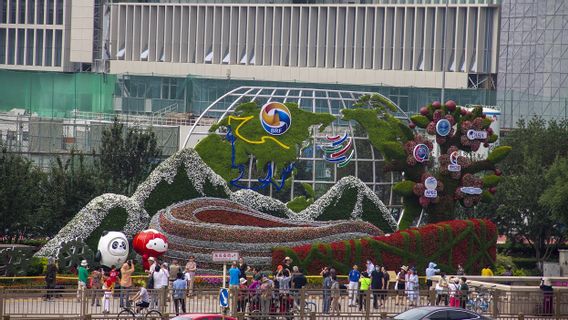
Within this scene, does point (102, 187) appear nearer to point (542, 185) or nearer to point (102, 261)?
point (102, 261)

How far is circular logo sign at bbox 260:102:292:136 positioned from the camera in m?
57.3

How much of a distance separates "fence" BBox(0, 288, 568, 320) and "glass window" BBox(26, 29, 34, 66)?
98323 mm

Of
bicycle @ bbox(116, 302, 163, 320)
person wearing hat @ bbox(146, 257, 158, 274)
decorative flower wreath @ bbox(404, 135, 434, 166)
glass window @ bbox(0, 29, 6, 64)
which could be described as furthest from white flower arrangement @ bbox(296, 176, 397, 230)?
glass window @ bbox(0, 29, 6, 64)

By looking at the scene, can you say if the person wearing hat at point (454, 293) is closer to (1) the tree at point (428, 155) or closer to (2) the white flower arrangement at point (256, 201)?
(2) the white flower arrangement at point (256, 201)

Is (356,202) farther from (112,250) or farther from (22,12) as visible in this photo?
(22,12)

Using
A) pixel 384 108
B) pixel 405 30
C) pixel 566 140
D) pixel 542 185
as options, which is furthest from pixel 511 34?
pixel 384 108

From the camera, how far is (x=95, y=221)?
52.2 m

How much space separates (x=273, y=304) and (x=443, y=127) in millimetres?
19514

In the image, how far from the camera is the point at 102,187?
6469cm

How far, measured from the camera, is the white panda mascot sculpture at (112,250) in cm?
5025

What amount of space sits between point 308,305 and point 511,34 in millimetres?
76214

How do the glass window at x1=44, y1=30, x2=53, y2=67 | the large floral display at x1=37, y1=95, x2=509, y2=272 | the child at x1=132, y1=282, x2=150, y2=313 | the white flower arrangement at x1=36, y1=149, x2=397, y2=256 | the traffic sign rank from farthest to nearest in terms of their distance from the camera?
the glass window at x1=44, y1=30, x2=53, y2=67 → the large floral display at x1=37, y1=95, x2=509, y2=272 → the white flower arrangement at x1=36, y1=149, x2=397, y2=256 → the traffic sign → the child at x1=132, y1=282, x2=150, y2=313

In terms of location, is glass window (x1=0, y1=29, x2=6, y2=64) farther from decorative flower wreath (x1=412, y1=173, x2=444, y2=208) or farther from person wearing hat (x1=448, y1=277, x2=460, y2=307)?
person wearing hat (x1=448, y1=277, x2=460, y2=307)

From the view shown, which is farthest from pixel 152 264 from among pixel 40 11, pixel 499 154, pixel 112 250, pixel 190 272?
pixel 40 11
